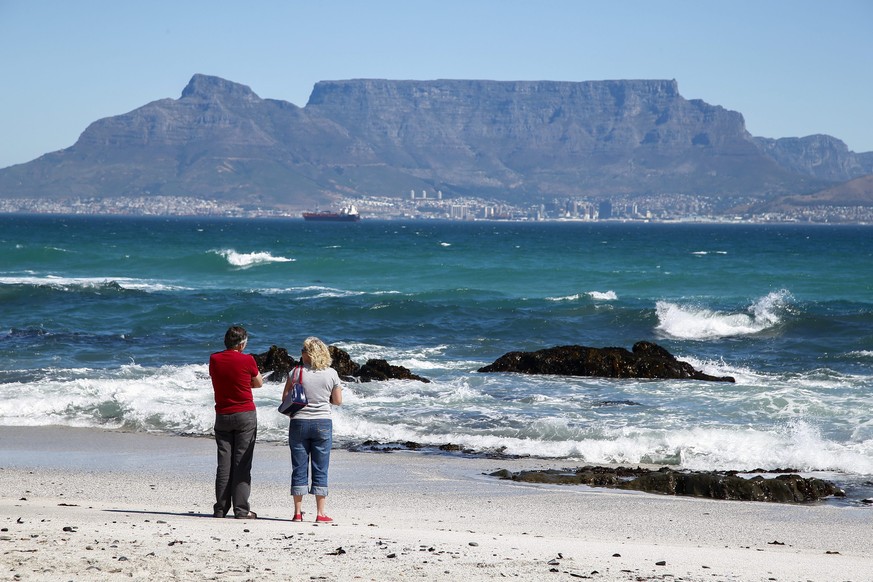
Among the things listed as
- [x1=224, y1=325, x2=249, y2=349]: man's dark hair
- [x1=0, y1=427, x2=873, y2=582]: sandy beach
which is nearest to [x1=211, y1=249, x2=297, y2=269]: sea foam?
[x1=0, y1=427, x2=873, y2=582]: sandy beach

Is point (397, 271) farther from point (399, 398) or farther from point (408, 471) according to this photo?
point (408, 471)

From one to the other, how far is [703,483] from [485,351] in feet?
41.4

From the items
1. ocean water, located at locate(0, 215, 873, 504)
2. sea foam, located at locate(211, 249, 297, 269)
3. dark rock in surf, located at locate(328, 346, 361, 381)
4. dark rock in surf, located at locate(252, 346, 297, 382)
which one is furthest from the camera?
sea foam, located at locate(211, 249, 297, 269)

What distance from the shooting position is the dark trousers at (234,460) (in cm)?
852

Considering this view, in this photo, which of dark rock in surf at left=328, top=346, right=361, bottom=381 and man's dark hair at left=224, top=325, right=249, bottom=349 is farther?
dark rock in surf at left=328, top=346, right=361, bottom=381

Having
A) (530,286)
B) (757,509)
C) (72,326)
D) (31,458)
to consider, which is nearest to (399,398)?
(31,458)

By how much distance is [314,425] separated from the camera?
27.5ft

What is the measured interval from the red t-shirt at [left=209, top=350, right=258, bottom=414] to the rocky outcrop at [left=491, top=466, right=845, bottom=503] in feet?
11.8

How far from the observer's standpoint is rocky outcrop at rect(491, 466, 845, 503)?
33.9 feet

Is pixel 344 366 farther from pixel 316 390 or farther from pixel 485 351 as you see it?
pixel 316 390

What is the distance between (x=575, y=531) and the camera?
8.66 m

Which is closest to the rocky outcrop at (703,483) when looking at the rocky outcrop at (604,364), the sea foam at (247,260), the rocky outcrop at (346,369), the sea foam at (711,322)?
the rocky outcrop at (346,369)

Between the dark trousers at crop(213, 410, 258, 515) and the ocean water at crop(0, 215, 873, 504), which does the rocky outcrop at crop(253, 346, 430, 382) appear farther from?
the dark trousers at crop(213, 410, 258, 515)

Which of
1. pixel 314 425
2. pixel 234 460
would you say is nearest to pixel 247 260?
pixel 234 460
